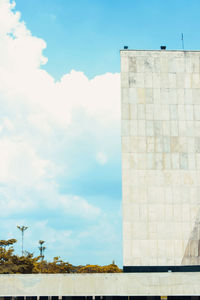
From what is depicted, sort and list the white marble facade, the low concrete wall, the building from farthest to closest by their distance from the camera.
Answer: the white marble facade, the building, the low concrete wall

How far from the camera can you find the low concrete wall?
2830 cm

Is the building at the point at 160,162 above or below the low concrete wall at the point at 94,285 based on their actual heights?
above

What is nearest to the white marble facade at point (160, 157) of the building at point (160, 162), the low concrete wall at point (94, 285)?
the building at point (160, 162)

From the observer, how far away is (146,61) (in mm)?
35938

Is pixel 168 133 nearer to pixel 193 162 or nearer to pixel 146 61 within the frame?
pixel 193 162

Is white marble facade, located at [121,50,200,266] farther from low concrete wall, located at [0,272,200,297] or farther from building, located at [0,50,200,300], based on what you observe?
low concrete wall, located at [0,272,200,297]

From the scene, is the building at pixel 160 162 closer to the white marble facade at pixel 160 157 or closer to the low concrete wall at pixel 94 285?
the white marble facade at pixel 160 157

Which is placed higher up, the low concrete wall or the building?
the building

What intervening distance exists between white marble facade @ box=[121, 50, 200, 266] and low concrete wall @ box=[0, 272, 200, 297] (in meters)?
4.12

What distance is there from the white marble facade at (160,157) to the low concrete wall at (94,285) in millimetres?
4122

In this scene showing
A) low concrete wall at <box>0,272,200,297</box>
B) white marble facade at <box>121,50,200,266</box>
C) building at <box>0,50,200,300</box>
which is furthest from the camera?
white marble facade at <box>121,50,200,266</box>

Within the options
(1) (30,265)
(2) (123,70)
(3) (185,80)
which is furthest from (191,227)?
(1) (30,265)

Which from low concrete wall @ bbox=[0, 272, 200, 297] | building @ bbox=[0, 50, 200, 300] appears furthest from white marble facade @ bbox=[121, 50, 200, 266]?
low concrete wall @ bbox=[0, 272, 200, 297]

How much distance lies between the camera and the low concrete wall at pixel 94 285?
28.3 metres
